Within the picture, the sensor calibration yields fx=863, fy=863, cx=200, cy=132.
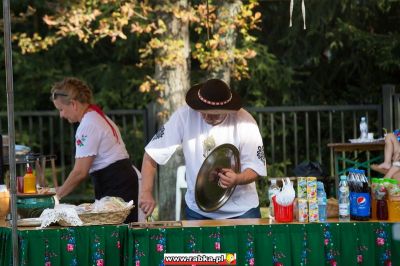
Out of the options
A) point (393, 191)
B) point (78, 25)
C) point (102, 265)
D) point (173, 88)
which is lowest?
point (102, 265)

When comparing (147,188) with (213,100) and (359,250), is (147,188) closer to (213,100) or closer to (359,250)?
(213,100)

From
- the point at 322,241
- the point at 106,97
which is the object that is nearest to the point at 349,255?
the point at 322,241

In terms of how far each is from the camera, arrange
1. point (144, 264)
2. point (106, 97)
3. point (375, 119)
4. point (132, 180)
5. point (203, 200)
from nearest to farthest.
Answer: point (144, 264) → point (203, 200) → point (132, 180) → point (375, 119) → point (106, 97)

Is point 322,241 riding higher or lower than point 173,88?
lower

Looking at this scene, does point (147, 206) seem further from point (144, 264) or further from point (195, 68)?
point (195, 68)

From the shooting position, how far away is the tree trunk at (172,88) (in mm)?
9008

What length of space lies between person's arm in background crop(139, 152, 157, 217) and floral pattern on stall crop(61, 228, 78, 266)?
63 centimetres

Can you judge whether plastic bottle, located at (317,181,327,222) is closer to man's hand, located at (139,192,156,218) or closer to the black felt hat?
the black felt hat

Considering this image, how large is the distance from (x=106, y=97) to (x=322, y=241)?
7.59 metres

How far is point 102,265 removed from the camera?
4.16 meters

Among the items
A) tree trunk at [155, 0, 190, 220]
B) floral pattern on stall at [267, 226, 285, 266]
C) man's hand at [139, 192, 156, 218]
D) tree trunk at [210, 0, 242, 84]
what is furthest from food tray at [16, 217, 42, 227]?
tree trunk at [210, 0, 242, 84]

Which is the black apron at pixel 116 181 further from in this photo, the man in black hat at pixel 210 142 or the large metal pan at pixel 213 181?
the large metal pan at pixel 213 181

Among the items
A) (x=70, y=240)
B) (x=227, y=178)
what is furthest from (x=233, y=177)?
(x=70, y=240)

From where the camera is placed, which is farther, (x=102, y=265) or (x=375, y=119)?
(x=375, y=119)
